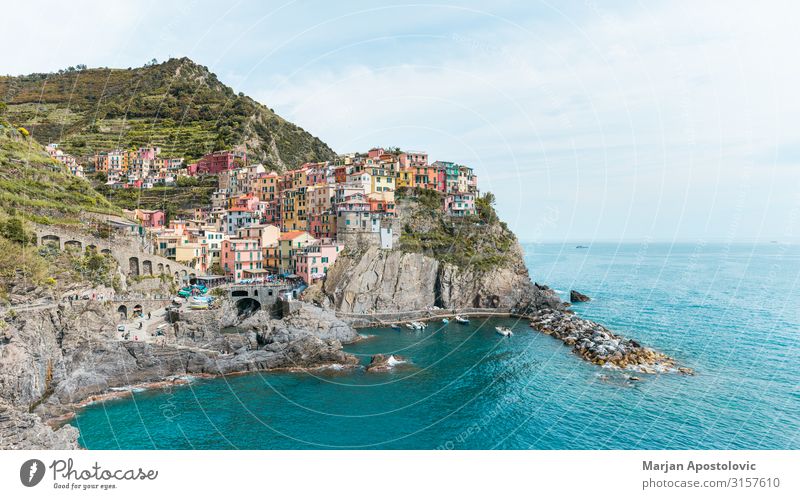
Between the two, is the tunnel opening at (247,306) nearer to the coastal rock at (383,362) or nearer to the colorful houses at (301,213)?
the colorful houses at (301,213)

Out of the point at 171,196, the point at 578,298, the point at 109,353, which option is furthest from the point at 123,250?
the point at 578,298

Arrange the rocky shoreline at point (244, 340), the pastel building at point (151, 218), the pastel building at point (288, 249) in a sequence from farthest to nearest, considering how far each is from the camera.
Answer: the pastel building at point (151, 218), the pastel building at point (288, 249), the rocky shoreline at point (244, 340)

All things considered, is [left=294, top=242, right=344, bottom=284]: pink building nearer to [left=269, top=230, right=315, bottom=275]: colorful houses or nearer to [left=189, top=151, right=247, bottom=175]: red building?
[left=269, top=230, right=315, bottom=275]: colorful houses

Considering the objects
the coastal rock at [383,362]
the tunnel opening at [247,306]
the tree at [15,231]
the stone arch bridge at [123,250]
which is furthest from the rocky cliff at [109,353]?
the stone arch bridge at [123,250]

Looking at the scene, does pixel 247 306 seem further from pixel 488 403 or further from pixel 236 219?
pixel 488 403

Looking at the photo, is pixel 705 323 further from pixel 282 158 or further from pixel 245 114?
pixel 245 114
